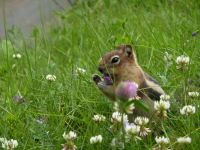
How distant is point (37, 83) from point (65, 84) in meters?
0.17

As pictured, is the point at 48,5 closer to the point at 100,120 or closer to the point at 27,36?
the point at 27,36

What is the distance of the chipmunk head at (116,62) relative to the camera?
310 centimetres

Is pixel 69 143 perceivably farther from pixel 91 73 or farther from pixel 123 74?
pixel 91 73

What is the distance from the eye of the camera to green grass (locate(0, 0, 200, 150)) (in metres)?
2.93

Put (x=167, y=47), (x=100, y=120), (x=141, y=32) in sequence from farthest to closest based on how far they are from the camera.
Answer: (x=141, y=32), (x=167, y=47), (x=100, y=120)

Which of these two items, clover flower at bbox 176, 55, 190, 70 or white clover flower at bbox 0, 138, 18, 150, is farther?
clover flower at bbox 176, 55, 190, 70

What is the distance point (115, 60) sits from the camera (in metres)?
3.11

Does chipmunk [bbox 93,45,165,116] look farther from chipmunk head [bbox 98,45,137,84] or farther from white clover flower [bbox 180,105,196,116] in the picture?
white clover flower [bbox 180,105,196,116]

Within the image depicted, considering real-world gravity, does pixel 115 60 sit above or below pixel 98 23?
below

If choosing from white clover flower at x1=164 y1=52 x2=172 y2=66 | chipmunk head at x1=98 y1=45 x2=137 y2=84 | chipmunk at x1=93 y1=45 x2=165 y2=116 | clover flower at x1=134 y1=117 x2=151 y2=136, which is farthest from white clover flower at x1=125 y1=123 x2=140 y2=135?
white clover flower at x1=164 y1=52 x2=172 y2=66

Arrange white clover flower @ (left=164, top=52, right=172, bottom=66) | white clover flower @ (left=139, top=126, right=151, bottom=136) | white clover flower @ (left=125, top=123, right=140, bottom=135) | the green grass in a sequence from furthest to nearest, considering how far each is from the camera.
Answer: white clover flower @ (left=164, top=52, right=172, bottom=66), the green grass, white clover flower @ (left=139, top=126, right=151, bottom=136), white clover flower @ (left=125, top=123, right=140, bottom=135)

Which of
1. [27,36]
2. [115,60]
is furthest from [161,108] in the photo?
[27,36]

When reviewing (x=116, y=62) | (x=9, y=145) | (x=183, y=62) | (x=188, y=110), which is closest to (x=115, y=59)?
(x=116, y=62)

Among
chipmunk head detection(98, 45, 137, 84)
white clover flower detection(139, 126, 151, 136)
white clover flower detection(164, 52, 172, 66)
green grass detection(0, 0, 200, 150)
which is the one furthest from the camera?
white clover flower detection(164, 52, 172, 66)
